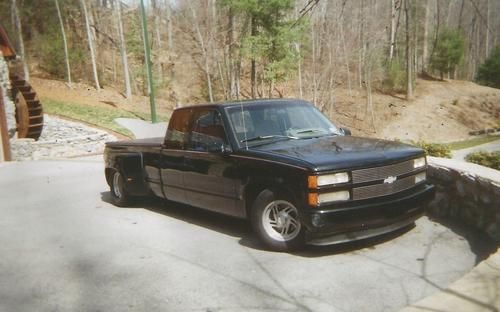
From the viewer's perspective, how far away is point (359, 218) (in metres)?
4.37

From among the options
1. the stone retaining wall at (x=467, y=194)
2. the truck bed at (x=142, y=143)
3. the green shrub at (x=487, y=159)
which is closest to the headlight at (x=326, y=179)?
the stone retaining wall at (x=467, y=194)

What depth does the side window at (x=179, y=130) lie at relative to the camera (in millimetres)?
6031

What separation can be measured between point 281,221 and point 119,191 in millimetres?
3850

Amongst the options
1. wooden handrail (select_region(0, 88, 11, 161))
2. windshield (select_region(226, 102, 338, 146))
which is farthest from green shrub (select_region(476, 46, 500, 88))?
windshield (select_region(226, 102, 338, 146))

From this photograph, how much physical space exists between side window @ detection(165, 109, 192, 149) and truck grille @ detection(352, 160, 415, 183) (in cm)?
248

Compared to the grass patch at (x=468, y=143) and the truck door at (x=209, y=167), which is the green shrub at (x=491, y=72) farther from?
the truck door at (x=209, y=167)

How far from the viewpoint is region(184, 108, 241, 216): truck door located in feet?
17.3

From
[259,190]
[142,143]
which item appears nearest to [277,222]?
[259,190]

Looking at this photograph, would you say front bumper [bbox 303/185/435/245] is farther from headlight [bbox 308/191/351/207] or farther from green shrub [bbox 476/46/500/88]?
green shrub [bbox 476/46/500/88]

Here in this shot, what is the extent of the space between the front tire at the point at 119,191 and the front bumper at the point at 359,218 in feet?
13.2

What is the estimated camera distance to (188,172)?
5828 mm

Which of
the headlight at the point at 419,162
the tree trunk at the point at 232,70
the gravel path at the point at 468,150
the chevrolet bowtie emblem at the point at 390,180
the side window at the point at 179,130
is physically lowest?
the gravel path at the point at 468,150

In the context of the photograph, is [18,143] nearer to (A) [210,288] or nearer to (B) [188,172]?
(B) [188,172]

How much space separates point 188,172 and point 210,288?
213 centimetres
